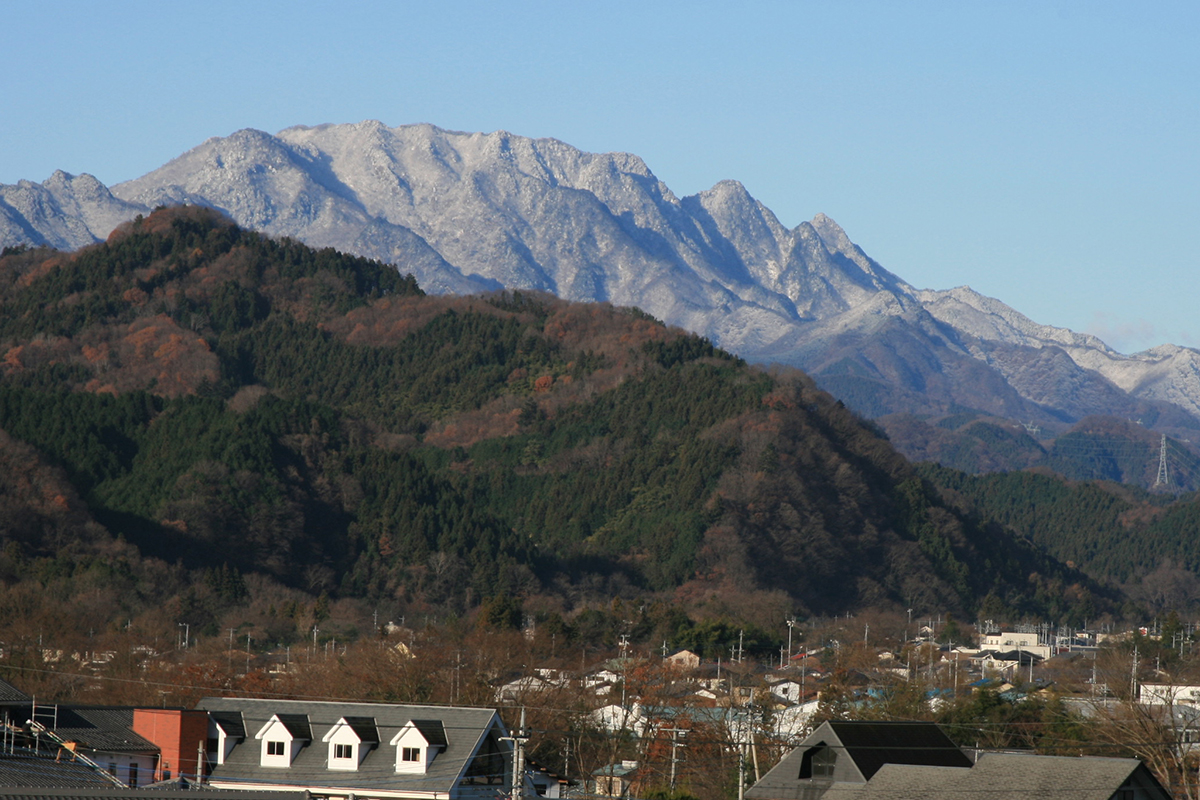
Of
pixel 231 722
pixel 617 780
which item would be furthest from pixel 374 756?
pixel 617 780

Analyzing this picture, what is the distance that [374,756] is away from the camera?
50.5 meters

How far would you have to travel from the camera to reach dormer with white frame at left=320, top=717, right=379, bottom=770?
1984 inches

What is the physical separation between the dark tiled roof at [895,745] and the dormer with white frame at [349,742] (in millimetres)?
13826

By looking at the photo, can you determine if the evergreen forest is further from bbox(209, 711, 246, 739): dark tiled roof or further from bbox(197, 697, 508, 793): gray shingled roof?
bbox(197, 697, 508, 793): gray shingled roof

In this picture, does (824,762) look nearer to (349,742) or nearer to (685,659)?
(349,742)

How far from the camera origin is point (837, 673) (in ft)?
297

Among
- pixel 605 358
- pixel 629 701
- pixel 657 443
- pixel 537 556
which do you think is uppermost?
pixel 605 358

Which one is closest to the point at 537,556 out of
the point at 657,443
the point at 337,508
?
the point at 337,508

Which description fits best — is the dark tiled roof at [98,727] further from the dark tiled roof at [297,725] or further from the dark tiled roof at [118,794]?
the dark tiled roof at [118,794]

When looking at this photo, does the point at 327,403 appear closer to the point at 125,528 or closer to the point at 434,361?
the point at 434,361

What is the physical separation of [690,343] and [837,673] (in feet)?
330

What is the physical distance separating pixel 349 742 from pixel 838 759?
14493 millimetres

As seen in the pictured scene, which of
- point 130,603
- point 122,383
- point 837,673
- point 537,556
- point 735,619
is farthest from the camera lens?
point 122,383

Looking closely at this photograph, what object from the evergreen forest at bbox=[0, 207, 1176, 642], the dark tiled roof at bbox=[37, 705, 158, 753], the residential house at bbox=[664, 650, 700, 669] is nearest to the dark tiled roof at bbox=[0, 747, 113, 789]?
the dark tiled roof at bbox=[37, 705, 158, 753]
